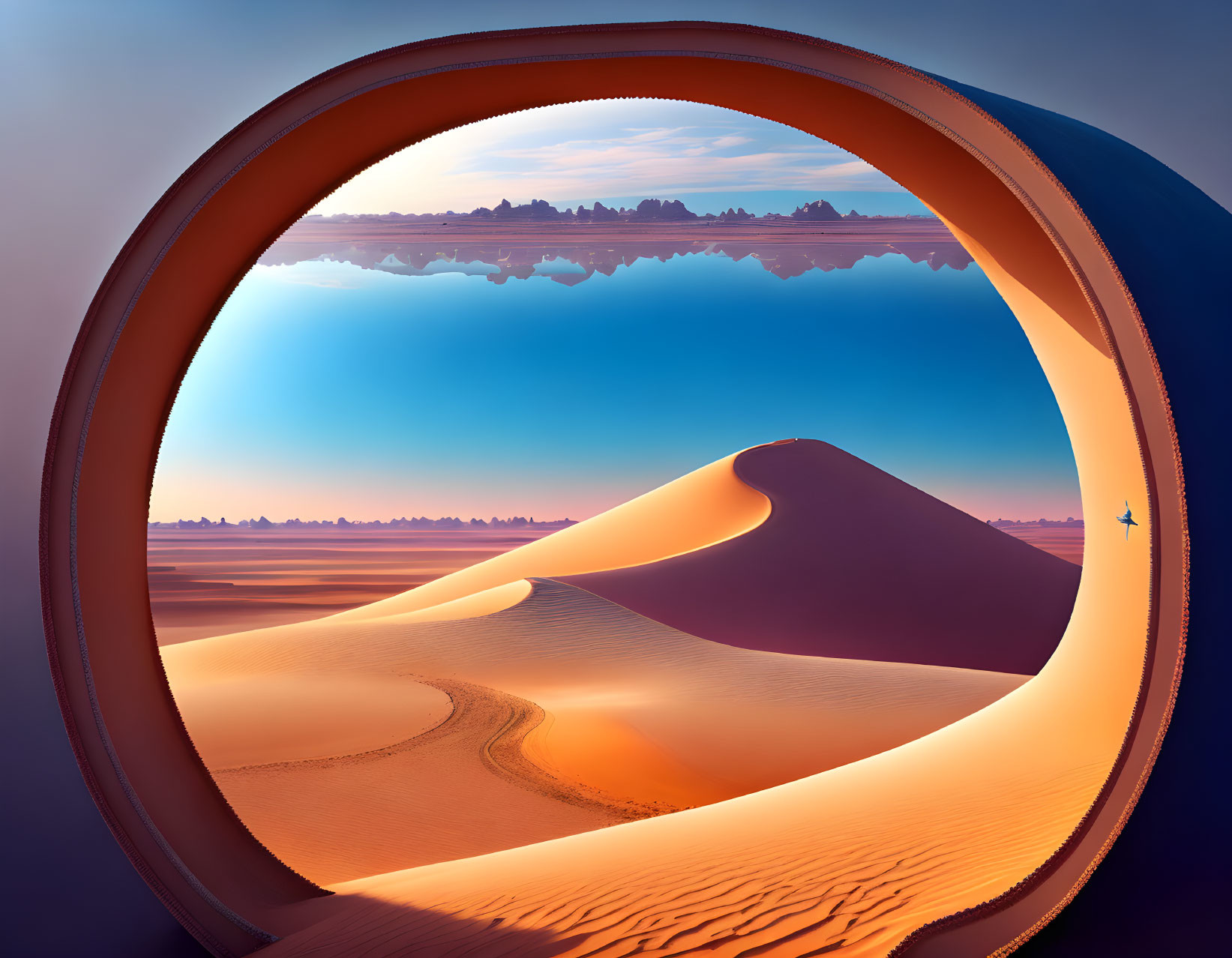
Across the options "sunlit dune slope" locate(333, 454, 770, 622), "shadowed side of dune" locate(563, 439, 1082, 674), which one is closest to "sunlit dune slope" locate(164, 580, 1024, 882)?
"shadowed side of dune" locate(563, 439, 1082, 674)

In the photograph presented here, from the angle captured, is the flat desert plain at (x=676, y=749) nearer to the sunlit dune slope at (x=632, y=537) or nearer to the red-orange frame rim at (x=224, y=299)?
the red-orange frame rim at (x=224, y=299)

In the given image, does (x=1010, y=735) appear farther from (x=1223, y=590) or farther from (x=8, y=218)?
(x=8, y=218)

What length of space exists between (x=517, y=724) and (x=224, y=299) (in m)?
9.15

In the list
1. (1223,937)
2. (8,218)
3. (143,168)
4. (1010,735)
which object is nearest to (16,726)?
(8,218)

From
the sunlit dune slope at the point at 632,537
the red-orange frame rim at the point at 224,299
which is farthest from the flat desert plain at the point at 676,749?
the sunlit dune slope at the point at 632,537

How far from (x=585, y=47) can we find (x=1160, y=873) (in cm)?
454

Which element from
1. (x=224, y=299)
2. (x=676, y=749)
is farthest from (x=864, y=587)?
(x=224, y=299)

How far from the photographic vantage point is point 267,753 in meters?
11.4

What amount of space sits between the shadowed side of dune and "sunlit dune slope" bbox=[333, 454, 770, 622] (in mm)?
2174

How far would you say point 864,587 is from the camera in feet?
87.4

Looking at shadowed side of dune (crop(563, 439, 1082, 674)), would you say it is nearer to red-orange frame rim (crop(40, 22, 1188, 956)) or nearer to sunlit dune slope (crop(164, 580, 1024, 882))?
→ sunlit dune slope (crop(164, 580, 1024, 882))

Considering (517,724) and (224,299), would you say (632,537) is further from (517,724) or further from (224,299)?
(224,299)

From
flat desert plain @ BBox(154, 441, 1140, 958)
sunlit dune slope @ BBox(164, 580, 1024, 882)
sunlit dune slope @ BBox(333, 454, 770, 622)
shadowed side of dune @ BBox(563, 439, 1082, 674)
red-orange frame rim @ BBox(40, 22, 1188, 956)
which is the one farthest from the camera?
sunlit dune slope @ BBox(333, 454, 770, 622)

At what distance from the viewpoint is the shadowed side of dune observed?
24.2 metres
